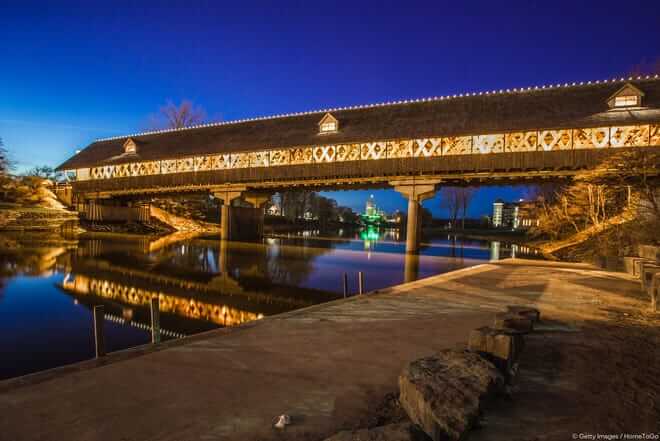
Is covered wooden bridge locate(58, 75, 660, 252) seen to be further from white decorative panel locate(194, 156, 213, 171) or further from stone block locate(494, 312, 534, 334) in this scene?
stone block locate(494, 312, 534, 334)

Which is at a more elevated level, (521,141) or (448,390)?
(521,141)

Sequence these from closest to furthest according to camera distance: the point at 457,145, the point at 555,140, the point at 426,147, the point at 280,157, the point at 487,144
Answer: the point at 555,140, the point at 487,144, the point at 457,145, the point at 426,147, the point at 280,157

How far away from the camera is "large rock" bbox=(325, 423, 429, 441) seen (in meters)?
2.28

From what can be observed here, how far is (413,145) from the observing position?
73.6ft

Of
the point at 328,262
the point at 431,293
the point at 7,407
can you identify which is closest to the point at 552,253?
the point at 328,262

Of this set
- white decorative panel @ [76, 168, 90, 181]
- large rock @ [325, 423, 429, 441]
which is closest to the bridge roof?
white decorative panel @ [76, 168, 90, 181]

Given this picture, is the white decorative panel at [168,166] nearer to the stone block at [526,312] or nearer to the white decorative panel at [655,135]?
the stone block at [526,312]

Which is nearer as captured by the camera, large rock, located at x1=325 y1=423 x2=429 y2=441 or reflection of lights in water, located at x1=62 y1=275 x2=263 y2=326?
large rock, located at x1=325 y1=423 x2=429 y2=441

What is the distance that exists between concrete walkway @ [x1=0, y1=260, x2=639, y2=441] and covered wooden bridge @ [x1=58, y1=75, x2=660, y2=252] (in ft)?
51.2

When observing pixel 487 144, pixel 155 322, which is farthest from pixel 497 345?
pixel 487 144

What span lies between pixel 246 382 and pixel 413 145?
20605mm

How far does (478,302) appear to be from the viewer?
7.75m

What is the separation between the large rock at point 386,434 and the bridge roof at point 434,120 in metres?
20.7

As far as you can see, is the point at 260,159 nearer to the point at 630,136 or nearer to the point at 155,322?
the point at 630,136
